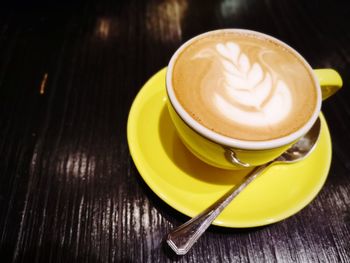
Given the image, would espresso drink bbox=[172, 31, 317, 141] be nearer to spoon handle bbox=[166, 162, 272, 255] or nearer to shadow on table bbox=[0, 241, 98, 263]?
spoon handle bbox=[166, 162, 272, 255]

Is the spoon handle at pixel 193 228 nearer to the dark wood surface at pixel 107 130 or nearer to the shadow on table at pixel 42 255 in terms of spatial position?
the dark wood surface at pixel 107 130

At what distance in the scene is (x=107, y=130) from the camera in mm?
882

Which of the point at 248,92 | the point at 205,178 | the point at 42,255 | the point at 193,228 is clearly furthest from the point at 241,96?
the point at 42,255

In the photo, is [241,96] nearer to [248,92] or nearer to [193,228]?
[248,92]

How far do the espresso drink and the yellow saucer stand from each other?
0.58 feet

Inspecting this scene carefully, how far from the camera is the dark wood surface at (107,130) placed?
2.24 feet

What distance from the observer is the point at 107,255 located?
663mm

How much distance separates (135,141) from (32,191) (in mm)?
305

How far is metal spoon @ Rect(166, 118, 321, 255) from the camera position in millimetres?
615

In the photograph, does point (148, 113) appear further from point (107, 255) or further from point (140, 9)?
point (140, 9)

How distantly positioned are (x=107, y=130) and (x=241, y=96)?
43 cm

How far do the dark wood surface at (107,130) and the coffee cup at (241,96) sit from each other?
0.21 m

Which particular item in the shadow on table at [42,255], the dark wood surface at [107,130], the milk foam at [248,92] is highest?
the milk foam at [248,92]

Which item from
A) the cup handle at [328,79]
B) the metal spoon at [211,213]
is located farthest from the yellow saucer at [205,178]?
the cup handle at [328,79]
